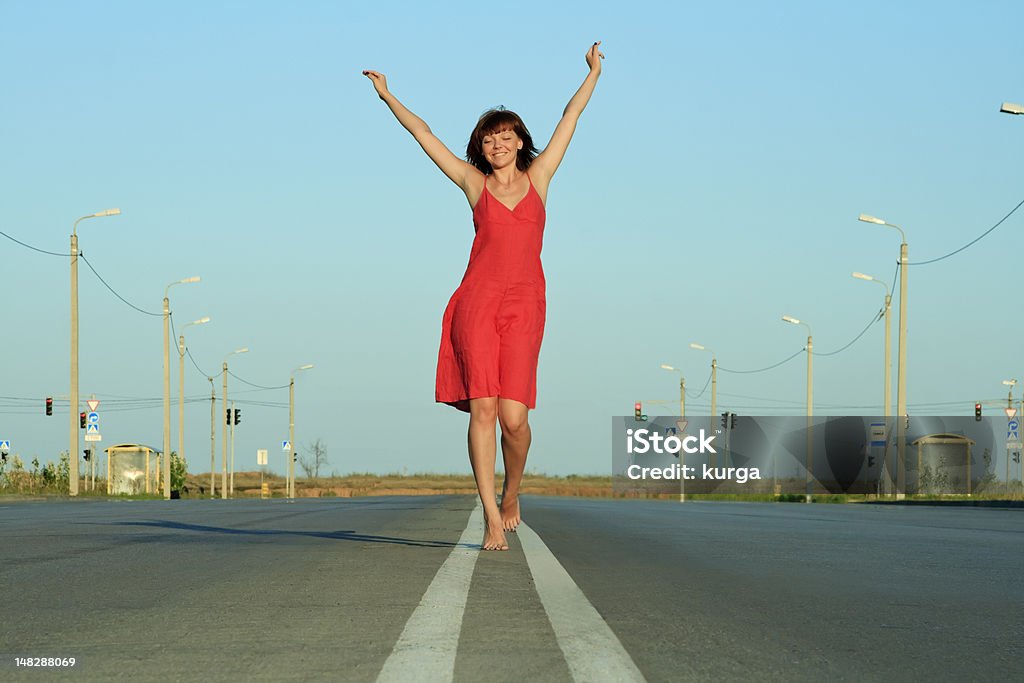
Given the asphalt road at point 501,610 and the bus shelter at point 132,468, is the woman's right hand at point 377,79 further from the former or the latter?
the bus shelter at point 132,468

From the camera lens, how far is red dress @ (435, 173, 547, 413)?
7.25 meters

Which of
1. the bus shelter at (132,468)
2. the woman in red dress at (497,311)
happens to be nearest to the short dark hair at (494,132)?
the woman in red dress at (497,311)

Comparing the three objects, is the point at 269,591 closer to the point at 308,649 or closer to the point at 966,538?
the point at 308,649

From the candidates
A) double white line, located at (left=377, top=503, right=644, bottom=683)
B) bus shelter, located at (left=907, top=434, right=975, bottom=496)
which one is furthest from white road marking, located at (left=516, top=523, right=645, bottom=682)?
bus shelter, located at (left=907, top=434, right=975, bottom=496)

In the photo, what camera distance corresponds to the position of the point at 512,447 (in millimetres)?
7559

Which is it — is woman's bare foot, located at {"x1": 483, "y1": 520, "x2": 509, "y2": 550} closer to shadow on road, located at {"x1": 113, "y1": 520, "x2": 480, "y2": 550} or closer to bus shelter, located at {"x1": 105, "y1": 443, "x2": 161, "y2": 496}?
shadow on road, located at {"x1": 113, "y1": 520, "x2": 480, "y2": 550}

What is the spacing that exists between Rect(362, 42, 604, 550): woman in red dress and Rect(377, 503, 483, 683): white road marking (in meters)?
1.20

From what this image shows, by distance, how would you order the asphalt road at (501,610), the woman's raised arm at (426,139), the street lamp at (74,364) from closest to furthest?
the asphalt road at (501,610), the woman's raised arm at (426,139), the street lamp at (74,364)

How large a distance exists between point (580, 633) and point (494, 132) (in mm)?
4157

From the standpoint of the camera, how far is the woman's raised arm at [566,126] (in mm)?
7852

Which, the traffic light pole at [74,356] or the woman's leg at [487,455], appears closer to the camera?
the woman's leg at [487,455]

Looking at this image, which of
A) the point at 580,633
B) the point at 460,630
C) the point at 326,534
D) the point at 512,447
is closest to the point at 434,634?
the point at 460,630

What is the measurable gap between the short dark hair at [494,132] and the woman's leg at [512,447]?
53.7 inches

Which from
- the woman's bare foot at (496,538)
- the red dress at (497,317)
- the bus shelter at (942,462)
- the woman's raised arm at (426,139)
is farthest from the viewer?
the bus shelter at (942,462)
